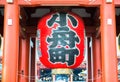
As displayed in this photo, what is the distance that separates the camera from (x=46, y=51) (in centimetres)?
758

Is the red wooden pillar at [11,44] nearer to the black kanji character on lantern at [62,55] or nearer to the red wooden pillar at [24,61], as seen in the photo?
the black kanji character on lantern at [62,55]

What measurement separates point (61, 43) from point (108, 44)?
1202mm

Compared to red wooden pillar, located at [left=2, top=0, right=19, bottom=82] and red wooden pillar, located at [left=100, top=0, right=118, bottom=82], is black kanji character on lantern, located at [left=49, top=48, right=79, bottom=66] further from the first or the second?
red wooden pillar, located at [left=2, top=0, right=19, bottom=82]

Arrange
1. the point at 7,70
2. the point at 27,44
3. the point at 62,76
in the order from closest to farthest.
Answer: the point at 7,70, the point at 62,76, the point at 27,44

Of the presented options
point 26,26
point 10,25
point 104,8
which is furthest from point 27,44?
point 104,8

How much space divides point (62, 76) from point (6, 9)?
91.2 inches

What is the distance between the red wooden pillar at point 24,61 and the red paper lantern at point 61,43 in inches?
83.5

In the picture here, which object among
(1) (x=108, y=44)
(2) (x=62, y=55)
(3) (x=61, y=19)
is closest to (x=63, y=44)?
(2) (x=62, y=55)

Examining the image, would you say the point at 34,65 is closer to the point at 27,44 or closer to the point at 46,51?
the point at 27,44

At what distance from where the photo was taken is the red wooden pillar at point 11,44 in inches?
295

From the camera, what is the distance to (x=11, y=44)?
7.65 metres

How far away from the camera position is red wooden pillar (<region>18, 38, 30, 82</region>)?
9656 mm

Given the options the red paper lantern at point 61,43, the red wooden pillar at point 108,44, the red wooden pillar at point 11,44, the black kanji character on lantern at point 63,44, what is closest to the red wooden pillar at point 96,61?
the red wooden pillar at point 108,44

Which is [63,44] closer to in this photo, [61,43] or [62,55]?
[61,43]
